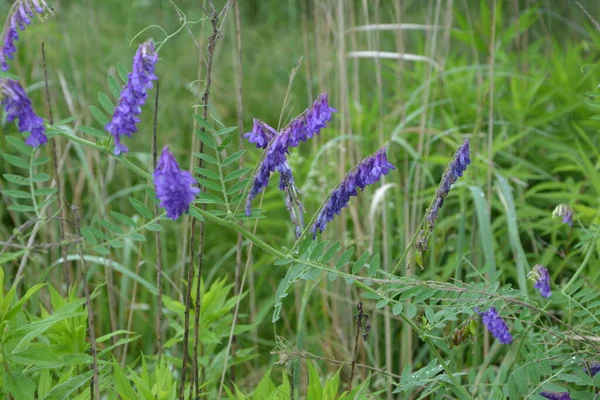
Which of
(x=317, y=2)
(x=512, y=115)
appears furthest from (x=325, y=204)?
(x=512, y=115)

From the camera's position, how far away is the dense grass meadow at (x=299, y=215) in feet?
4.00

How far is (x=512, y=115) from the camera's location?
2.72 m

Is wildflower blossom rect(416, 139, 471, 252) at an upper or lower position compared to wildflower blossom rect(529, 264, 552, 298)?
upper

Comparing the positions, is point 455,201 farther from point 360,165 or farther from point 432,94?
point 360,165

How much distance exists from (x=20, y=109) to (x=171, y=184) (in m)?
0.24

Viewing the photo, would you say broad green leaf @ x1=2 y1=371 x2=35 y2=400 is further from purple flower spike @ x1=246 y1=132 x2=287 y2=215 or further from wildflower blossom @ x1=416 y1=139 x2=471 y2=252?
wildflower blossom @ x1=416 y1=139 x2=471 y2=252

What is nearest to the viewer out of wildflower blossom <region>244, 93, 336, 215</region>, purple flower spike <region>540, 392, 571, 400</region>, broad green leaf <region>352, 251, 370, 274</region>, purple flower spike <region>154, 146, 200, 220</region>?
purple flower spike <region>154, 146, 200, 220</region>

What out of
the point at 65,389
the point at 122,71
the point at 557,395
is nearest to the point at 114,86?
the point at 122,71

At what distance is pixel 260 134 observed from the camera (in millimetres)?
1223

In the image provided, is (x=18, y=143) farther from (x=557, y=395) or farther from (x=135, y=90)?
(x=557, y=395)

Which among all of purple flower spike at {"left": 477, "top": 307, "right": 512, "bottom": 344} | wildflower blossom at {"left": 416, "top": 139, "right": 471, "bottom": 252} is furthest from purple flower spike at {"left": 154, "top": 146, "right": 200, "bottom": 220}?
purple flower spike at {"left": 477, "top": 307, "right": 512, "bottom": 344}

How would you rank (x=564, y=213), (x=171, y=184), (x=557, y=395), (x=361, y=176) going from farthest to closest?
(x=564, y=213), (x=557, y=395), (x=361, y=176), (x=171, y=184)

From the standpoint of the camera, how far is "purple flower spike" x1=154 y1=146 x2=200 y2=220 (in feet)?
3.25

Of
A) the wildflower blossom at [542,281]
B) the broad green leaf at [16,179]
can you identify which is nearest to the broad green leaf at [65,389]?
the broad green leaf at [16,179]
